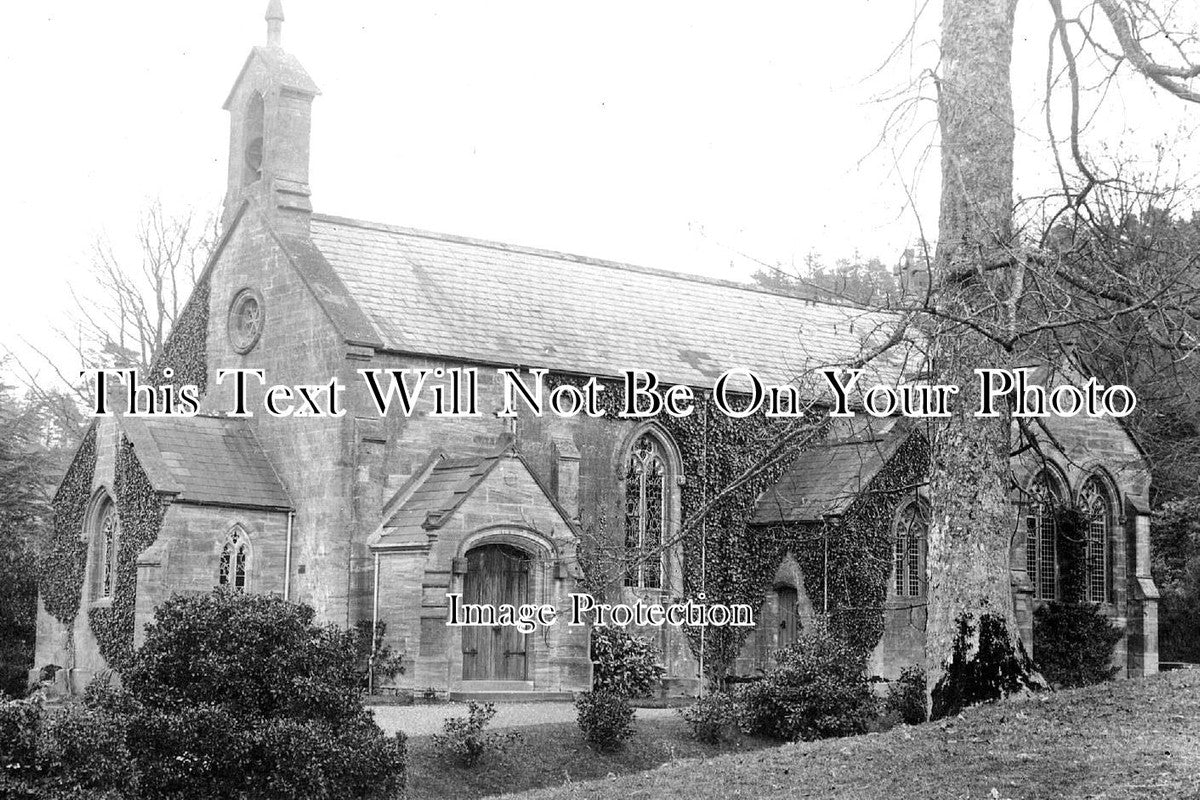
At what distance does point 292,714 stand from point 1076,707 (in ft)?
29.2

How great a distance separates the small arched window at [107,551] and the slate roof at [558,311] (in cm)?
676

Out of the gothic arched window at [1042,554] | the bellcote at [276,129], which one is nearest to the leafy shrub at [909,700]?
the gothic arched window at [1042,554]

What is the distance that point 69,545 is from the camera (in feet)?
105

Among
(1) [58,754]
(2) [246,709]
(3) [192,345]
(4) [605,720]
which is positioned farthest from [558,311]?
(1) [58,754]

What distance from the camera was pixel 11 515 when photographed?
123ft

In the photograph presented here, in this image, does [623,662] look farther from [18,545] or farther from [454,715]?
[18,545]

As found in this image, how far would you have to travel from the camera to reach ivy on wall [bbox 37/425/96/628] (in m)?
31.6

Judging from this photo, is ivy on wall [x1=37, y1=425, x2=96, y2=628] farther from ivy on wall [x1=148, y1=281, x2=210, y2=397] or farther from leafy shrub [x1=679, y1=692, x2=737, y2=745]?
leafy shrub [x1=679, y1=692, x2=737, y2=745]

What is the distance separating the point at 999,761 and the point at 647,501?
19963 millimetres

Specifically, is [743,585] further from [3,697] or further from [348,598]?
[3,697]

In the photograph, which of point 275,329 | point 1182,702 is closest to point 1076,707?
point 1182,702

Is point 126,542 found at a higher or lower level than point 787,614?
higher

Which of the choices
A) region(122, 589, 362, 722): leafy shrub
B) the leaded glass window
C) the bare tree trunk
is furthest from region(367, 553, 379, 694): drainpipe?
the bare tree trunk

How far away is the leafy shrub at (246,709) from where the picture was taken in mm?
16844
